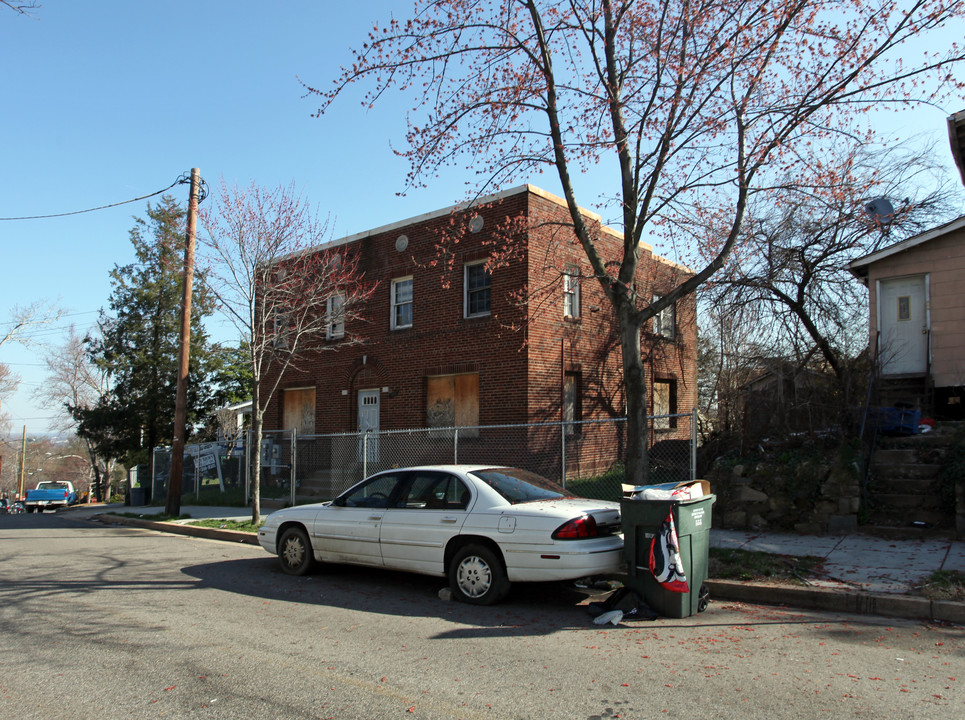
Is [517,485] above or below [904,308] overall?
below

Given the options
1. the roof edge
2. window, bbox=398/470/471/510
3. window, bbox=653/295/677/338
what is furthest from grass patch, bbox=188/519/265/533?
the roof edge

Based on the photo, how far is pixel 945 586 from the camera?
6559mm

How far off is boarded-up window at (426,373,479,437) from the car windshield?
28.1 feet

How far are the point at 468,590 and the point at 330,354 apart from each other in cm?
1376

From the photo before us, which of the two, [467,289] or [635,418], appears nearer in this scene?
[635,418]

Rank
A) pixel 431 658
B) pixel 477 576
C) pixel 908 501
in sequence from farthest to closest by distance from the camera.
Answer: pixel 908 501 → pixel 477 576 → pixel 431 658

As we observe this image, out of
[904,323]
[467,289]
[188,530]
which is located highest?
[467,289]

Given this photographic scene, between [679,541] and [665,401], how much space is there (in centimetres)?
1509

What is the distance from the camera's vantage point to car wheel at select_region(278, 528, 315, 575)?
8.73 meters

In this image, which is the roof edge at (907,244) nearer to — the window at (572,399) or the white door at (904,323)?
the white door at (904,323)

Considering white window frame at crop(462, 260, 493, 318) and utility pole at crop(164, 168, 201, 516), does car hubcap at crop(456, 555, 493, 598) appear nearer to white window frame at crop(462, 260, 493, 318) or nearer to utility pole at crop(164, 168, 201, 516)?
white window frame at crop(462, 260, 493, 318)

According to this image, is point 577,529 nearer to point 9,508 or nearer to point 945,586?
point 945,586

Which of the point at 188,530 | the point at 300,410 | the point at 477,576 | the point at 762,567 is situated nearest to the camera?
the point at 477,576

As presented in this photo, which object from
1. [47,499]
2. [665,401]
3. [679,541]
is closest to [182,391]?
[665,401]
